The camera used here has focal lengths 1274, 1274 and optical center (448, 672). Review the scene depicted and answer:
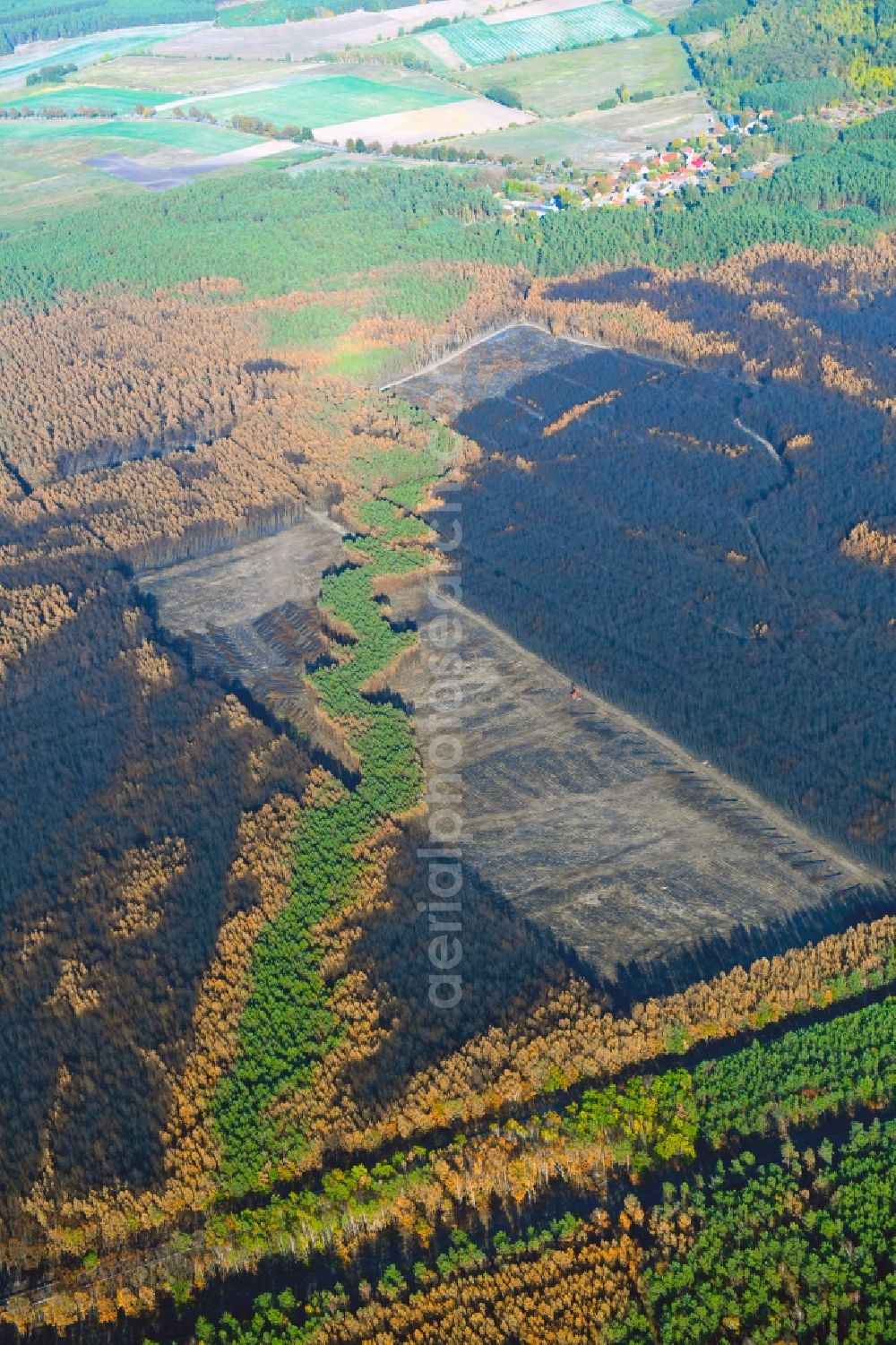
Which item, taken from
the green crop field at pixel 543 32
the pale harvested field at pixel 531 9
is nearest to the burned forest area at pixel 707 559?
the green crop field at pixel 543 32

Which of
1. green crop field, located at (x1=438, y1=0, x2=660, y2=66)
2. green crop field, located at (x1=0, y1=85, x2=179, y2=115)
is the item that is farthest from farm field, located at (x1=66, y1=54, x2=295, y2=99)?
green crop field, located at (x1=438, y1=0, x2=660, y2=66)

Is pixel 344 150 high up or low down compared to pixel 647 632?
up

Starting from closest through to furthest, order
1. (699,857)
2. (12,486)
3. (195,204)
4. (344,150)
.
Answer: (699,857) → (12,486) → (195,204) → (344,150)

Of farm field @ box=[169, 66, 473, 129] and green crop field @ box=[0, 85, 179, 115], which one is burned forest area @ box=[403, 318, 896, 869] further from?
green crop field @ box=[0, 85, 179, 115]

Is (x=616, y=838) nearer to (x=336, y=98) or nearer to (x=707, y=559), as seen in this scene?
(x=707, y=559)

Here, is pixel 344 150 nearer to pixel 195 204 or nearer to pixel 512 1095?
pixel 195 204

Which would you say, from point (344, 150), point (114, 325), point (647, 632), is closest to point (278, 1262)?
point (647, 632)

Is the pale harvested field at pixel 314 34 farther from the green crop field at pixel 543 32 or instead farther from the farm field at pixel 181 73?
the green crop field at pixel 543 32
